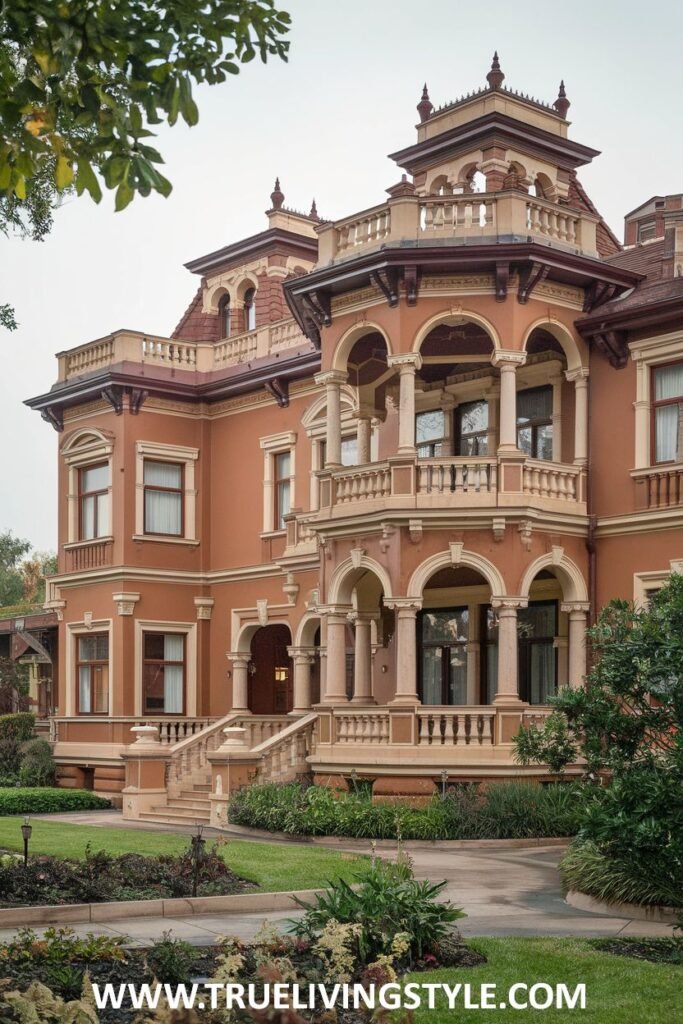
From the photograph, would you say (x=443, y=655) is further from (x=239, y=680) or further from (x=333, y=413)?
(x=239, y=680)

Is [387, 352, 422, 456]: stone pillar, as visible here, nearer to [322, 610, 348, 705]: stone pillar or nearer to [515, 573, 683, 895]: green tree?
[322, 610, 348, 705]: stone pillar

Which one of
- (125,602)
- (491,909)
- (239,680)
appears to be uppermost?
(125,602)

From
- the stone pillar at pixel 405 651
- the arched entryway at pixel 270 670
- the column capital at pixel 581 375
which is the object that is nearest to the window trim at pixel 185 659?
the arched entryway at pixel 270 670

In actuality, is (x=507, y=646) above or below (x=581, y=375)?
below

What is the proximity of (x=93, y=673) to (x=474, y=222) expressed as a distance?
13994 mm

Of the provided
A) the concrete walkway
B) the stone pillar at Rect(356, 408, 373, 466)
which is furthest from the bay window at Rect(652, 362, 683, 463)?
the concrete walkway

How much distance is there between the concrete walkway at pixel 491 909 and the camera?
12.4m

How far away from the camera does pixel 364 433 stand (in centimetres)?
2727

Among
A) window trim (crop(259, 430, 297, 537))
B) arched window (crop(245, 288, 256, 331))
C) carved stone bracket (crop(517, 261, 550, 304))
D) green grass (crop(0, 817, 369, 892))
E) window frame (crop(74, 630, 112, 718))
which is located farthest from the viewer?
arched window (crop(245, 288, 256, 331))

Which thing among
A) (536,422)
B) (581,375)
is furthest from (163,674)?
(581,375)

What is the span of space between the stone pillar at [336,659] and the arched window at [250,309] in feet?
38.6

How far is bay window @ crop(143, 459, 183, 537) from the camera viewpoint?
103 feet

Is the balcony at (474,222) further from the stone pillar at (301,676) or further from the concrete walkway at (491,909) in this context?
the concrete walkway at (491,909)

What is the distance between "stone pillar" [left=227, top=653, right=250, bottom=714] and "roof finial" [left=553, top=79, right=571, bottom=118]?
13.8 m
